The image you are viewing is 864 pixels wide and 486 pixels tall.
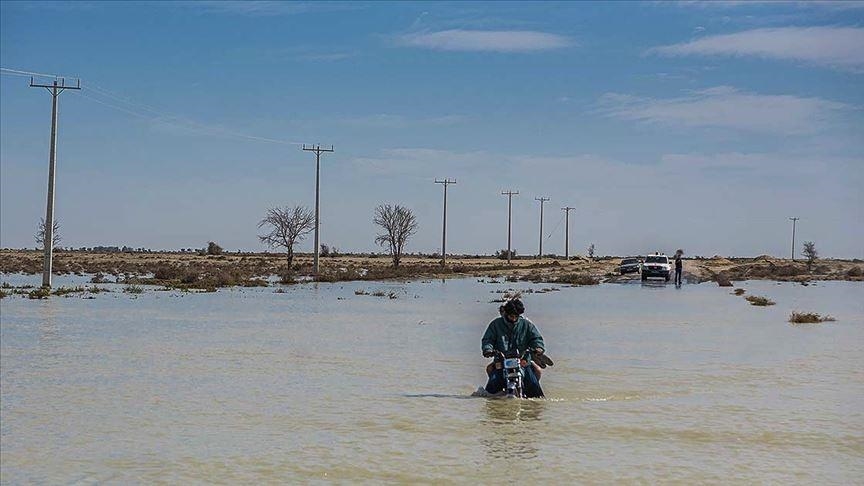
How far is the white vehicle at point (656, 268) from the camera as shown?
217 feet

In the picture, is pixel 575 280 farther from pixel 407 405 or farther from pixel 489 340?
pixel 489 340

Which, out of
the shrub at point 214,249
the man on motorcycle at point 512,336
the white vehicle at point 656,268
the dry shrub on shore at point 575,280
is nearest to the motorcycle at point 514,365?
the man on motorcycle at point 512,336

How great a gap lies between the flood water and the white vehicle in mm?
35782

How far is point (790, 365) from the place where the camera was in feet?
66.9

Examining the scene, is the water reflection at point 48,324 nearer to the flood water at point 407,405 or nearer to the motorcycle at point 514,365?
the flood water at point 407,405

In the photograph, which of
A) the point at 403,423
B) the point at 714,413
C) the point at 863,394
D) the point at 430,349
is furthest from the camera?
the point at 430,349

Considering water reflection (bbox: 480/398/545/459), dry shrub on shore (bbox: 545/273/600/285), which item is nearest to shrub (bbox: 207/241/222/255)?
dry shrub on shore (bbox: 545/273/600/285)

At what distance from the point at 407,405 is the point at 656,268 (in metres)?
53.5

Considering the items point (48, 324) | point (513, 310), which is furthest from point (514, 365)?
point (48, 324)

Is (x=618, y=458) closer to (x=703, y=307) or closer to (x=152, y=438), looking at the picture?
(x=152, y=438)

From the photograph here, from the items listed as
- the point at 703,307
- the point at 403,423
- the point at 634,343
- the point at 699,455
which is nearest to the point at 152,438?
the point at 403,423

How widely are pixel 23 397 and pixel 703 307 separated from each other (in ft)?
99.2

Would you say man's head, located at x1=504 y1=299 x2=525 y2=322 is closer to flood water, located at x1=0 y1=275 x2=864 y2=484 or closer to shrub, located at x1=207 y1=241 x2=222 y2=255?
flood water, located at x1=0 y1=275 x2=864 y2=484

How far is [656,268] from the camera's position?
217ft
